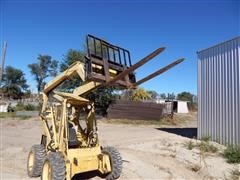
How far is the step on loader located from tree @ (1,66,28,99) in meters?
73.4

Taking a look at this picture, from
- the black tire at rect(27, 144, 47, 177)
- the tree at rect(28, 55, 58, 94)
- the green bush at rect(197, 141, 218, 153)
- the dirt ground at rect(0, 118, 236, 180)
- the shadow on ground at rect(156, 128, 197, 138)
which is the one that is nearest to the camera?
the black tire at rect(27, 144, 47, 177)

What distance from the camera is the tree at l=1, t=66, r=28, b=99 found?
80000 millimetres

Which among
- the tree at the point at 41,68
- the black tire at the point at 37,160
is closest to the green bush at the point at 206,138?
the black tire at the point at 37,160

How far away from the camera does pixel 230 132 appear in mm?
12773

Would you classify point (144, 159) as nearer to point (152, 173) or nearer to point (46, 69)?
point (152, 173)

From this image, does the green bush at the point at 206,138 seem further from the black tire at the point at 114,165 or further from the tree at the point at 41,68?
the tree at the point at 41,68

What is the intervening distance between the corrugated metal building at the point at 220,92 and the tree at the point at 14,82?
6993cm

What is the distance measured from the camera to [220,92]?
13602mm

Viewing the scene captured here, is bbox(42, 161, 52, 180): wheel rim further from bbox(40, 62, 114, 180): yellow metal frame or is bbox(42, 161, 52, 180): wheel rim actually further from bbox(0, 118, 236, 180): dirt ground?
bbox(0, 118, 236, 180): dirt ground

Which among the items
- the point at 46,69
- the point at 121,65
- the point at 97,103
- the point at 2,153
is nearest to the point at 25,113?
the point at 97,103

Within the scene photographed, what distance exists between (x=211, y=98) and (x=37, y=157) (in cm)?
850

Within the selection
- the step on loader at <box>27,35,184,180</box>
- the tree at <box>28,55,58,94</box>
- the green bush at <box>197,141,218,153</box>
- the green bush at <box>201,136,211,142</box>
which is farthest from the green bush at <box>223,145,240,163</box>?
the tree at <box>28,55,58,94</box>

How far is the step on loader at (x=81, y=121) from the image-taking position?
681 cm

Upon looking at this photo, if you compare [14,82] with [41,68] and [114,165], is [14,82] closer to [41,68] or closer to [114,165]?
[41,68]
